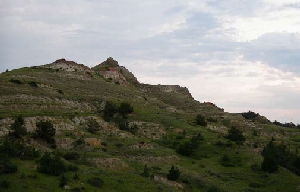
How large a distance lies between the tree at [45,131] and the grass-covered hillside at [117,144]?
5.0 inches

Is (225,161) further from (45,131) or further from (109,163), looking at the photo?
(45,131)

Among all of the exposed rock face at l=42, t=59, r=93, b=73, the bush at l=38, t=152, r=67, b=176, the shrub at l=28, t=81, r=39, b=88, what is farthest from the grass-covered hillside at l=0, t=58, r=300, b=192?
the exposed rock face at l=42, t=59, r=93, b=73

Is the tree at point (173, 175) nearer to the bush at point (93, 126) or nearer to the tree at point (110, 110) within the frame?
the bush at point (93, 126)

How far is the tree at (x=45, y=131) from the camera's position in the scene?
191 ft

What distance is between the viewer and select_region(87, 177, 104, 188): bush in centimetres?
4533

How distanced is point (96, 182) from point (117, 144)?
18.8 m

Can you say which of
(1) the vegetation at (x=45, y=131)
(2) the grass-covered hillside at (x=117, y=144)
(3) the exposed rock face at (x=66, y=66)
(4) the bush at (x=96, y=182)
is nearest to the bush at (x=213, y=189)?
(2) the grass-covered hillside at (x=117, y=144)

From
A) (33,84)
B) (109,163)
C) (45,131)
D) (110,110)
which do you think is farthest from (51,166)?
(33,84)

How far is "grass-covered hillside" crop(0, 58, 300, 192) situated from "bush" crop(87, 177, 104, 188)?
0.39ft

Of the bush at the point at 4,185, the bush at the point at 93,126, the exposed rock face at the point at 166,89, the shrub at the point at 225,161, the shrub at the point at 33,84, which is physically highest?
the exposed rock face at the point at 166,89

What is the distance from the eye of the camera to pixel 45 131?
5819cm

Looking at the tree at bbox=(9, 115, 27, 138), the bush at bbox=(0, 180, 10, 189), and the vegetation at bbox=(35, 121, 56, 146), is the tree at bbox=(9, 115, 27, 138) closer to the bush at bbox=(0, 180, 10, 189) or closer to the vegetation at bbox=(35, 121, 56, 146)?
the vegetation at bbox=(35, 121, 56, 146)

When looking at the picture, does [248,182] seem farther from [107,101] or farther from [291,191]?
[107,101]

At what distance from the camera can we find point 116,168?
54.1 metres
